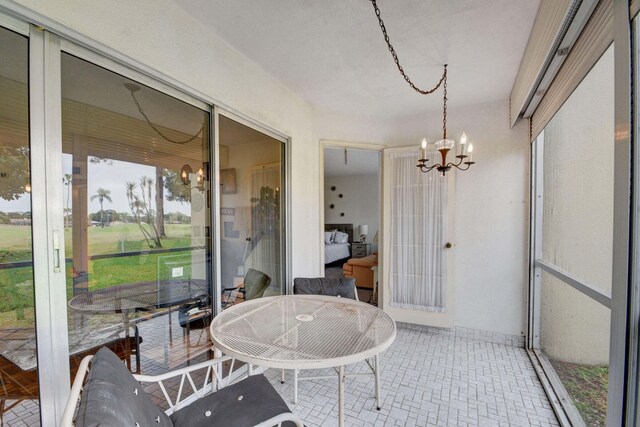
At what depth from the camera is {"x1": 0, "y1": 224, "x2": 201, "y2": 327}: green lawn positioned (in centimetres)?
113

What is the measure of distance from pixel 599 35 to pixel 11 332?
2.93 meters

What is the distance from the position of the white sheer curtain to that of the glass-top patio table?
1.62m

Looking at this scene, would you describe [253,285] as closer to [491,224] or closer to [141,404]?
[141,404]

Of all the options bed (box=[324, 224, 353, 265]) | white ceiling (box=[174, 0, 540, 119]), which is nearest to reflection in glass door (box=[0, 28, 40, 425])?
white ceiling (box=[174, 0, 540, 119])

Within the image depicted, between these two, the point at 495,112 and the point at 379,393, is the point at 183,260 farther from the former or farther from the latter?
the point at 495,112

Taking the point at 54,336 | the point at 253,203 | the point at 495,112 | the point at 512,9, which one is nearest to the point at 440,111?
the point at 495,112

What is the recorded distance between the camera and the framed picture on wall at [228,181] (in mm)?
2186

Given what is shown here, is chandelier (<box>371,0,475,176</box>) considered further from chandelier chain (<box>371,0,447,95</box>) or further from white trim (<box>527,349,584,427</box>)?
white trim (<box>527,349,584,427</box>)

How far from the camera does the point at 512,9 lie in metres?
1.73

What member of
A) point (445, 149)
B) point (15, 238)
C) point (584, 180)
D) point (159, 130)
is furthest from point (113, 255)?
point (584, 180)

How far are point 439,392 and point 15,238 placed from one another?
8.85 ft

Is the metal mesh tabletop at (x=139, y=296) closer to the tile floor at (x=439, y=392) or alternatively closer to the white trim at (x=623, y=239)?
the tile floor at (x=439, y=392)

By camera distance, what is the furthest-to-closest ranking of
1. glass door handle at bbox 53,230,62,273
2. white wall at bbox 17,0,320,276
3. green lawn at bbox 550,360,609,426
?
green lawn at bbox 550,360,609,426 < white wall at bbox 17,0,320,276 < glass door handle at bbox 53,230,62,273

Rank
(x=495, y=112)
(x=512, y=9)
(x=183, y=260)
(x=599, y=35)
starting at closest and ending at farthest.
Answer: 1. (x=599, y=35)
2. (x=512, y=9)
3. (x=183, y=260)
4. (x=495, y=112)
